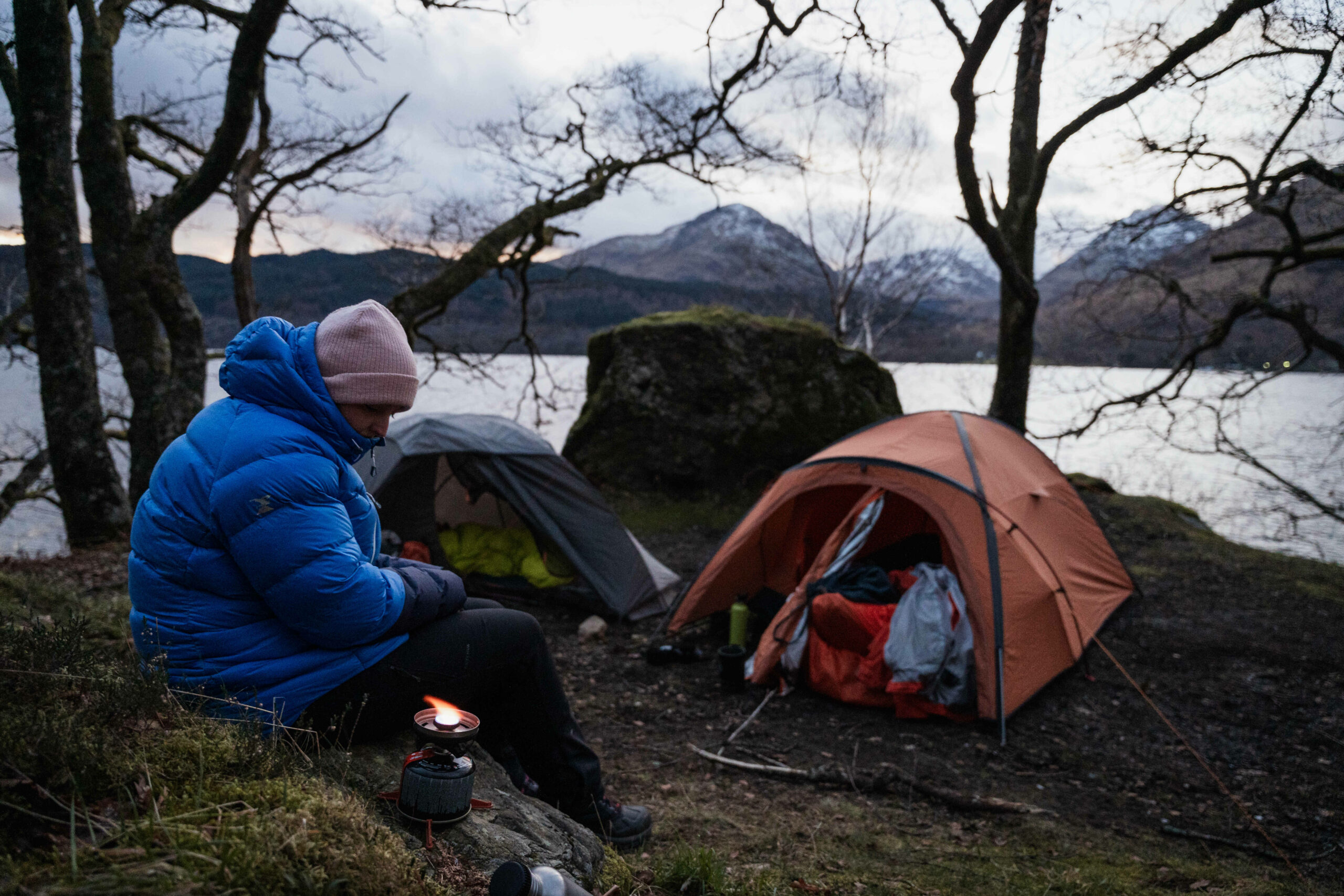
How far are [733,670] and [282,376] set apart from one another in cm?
365

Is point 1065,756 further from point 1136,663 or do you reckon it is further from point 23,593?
point 23,593

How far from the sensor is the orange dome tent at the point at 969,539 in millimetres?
4848

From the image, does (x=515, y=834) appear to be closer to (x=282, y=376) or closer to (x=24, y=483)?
(x=282, y=376)

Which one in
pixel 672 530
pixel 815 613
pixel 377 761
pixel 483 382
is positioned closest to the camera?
pixel 377 761

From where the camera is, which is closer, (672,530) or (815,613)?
(815,613)

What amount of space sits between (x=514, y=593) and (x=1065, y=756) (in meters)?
4.35

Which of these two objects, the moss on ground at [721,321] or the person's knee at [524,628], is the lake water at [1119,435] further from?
the moss on ground at [721,321]

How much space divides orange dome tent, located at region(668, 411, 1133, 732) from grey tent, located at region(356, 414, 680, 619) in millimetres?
Answer: 742

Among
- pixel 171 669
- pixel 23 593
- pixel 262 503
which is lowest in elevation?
pixel 23 593

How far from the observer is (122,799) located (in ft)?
4.79

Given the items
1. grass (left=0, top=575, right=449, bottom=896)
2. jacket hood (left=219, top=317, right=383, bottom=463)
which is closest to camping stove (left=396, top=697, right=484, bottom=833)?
grass (left=0, top=575, right=449, bottom=896)

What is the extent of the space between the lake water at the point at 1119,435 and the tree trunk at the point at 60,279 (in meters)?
0.82

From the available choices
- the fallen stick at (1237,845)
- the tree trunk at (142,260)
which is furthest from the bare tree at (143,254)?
the fallen stick at (1237,845)

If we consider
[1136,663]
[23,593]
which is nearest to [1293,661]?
[1136,663]
